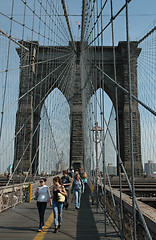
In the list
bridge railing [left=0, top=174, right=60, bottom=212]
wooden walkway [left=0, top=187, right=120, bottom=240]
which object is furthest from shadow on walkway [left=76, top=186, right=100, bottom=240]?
bridge railing [left=0, top=174, right=60, bottom=212]

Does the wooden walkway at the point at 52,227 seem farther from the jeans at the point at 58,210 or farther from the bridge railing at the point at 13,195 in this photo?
the bridge railing at the point at 13,195

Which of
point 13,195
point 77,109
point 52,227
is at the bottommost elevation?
point 52,227

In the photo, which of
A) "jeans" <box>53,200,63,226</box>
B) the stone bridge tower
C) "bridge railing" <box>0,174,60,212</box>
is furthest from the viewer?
the stone bridge tower

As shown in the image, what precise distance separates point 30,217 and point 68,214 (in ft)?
2.72

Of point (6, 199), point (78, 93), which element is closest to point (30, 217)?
point (6, 199)

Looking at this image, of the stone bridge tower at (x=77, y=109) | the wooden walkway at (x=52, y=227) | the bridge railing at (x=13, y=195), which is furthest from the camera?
the stone bridge tower at (x=77, y=109)

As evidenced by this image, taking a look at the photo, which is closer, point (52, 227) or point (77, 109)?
point (52, 227)

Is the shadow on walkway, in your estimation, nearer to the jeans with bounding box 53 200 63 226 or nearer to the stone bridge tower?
the jeans with bounding box 53 200 63 226

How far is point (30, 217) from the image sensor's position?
452cm

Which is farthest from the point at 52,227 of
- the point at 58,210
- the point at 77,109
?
the point at 77,109

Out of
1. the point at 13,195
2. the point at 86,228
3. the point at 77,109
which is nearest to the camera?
the point at 86,228

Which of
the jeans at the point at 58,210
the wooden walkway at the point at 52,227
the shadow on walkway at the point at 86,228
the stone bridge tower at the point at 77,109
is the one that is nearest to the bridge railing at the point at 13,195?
the wooden walkway at the point at 52,227

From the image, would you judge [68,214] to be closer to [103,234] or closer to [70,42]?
[103,234]

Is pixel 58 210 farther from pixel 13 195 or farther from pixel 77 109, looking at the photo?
pixel 77 109
